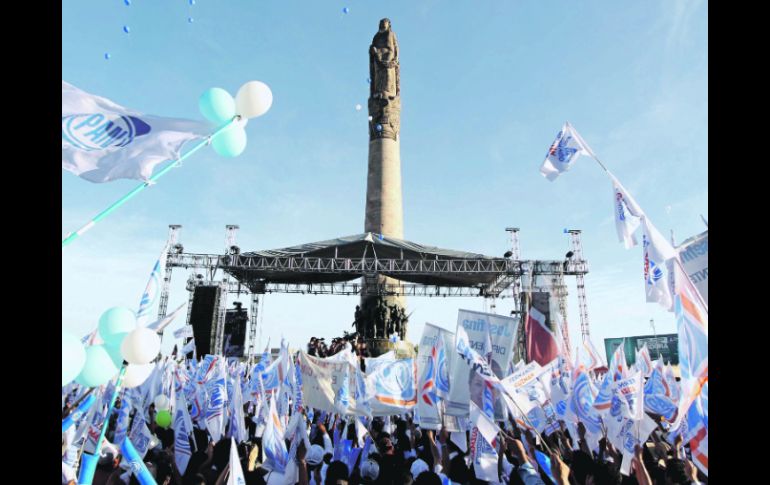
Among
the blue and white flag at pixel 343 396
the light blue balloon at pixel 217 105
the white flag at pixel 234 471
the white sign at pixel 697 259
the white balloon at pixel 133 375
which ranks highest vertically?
the light blue balloon at pixel 217 105

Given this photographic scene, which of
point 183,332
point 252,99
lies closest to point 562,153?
point 252,99

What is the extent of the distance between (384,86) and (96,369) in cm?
3158

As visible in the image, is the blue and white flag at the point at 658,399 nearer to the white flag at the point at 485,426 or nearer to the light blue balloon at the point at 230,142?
the white flag at the point at 485,426

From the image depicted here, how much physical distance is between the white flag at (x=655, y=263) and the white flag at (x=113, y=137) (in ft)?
12.9

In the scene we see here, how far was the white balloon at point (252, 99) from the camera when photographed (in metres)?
3.28

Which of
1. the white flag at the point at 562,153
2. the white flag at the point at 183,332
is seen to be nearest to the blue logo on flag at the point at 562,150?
the white flag at the point at 562,153

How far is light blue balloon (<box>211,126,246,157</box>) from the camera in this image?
335 cm

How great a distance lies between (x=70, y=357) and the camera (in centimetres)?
258

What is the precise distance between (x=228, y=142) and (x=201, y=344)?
70.6ft

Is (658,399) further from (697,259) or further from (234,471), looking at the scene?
(234,471)

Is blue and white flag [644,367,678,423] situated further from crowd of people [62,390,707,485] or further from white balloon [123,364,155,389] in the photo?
white balloon [123,364,155,389]
